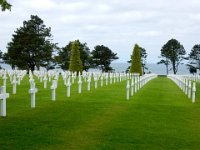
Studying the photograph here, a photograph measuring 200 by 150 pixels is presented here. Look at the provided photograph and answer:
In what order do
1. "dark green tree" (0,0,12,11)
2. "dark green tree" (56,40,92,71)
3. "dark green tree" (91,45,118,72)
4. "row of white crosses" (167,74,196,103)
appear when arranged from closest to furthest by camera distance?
"dark green tree" (0,0,12,11) < "row of white crosses" (167,74,196,103) < "dark green tree" (56,40,92,71) < "dark green tree" (91,45,118,72)

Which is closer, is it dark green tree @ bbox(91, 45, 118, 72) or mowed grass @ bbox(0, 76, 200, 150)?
mowed grass @ bbox(0, 76, 200, 150)

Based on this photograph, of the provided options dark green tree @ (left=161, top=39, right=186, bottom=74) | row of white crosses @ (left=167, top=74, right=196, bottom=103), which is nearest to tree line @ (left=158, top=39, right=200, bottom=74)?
dark green tree @ (left=161, top=39, right=186, bottom=74)

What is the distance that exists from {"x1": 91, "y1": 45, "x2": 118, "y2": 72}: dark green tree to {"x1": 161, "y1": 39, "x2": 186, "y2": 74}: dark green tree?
47.4 ft

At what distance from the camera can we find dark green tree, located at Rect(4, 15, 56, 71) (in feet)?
267

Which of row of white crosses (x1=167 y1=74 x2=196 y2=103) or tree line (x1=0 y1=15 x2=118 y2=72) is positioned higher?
tree line (x1=0 y1=15 x2=118 y2=72)

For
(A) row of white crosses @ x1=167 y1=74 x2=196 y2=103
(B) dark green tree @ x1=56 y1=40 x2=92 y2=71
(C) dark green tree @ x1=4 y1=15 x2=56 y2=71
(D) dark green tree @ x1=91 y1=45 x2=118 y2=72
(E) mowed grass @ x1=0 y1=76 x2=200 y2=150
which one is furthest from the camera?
(D) dark green tree @ x1=91 y1=45 x2=118 y2=72

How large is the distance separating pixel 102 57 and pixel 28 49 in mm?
35198

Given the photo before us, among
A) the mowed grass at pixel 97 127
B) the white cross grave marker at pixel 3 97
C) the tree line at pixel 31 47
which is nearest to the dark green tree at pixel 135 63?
the tree line at pixel 31 47

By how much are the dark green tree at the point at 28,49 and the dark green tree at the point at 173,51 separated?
145ft

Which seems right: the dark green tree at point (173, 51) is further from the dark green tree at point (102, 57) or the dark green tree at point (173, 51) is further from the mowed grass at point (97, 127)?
the mowed grass at point (97, 127)

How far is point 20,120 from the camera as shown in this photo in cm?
1255

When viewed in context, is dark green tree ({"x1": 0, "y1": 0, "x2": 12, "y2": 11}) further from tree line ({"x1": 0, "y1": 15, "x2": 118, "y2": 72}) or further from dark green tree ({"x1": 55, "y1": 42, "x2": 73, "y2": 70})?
dark green tree ({"x1": 55, "y1": 42, "x2": 73, "y2": 70})

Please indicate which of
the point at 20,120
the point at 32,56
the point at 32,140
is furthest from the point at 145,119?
the point at 32,56

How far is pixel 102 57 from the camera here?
115m
